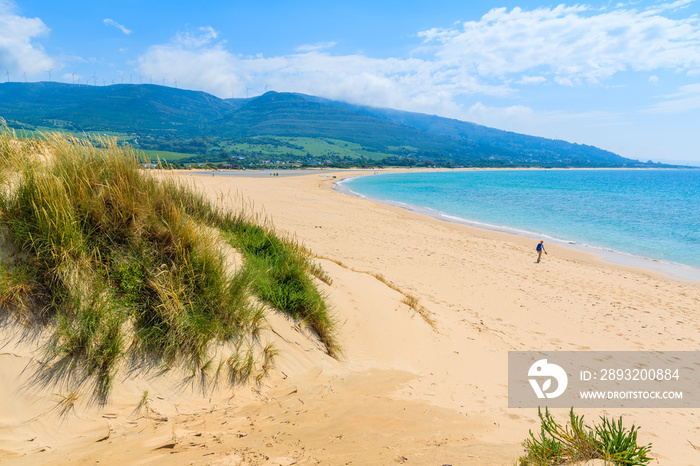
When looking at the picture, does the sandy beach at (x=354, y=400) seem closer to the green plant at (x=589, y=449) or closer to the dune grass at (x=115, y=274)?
the dune grass at (x=115, y=274)

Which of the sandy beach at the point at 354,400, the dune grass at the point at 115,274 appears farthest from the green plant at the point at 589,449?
the dune grass at the point at 115,274

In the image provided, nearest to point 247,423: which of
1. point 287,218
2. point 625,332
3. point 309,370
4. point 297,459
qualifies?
point 297,459

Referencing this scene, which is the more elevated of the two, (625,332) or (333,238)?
(333,238)

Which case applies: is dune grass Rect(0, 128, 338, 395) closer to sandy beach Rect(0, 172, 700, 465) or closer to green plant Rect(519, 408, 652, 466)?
sandy beach Rect(0, 172, 700, 465)

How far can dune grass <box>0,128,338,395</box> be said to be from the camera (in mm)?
3715

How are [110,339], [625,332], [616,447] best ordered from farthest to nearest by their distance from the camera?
1. [625,332]
2. [110,339]
3. [616,447]

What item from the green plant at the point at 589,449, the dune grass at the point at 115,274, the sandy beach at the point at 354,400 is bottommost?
the sandy beach at the point at 354,400

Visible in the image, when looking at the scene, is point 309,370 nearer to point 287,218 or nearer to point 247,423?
point 247,423

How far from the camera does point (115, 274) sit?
420cm

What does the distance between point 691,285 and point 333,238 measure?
47.5 ft

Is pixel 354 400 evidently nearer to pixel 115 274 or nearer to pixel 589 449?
pixel 589 449

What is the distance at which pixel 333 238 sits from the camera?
51.9ft

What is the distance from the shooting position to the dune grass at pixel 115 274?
3.71 meters

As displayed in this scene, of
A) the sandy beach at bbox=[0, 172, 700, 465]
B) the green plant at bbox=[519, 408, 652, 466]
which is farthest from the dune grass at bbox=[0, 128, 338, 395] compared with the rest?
the green plant at bbox=[519, 408, 652, 466]
